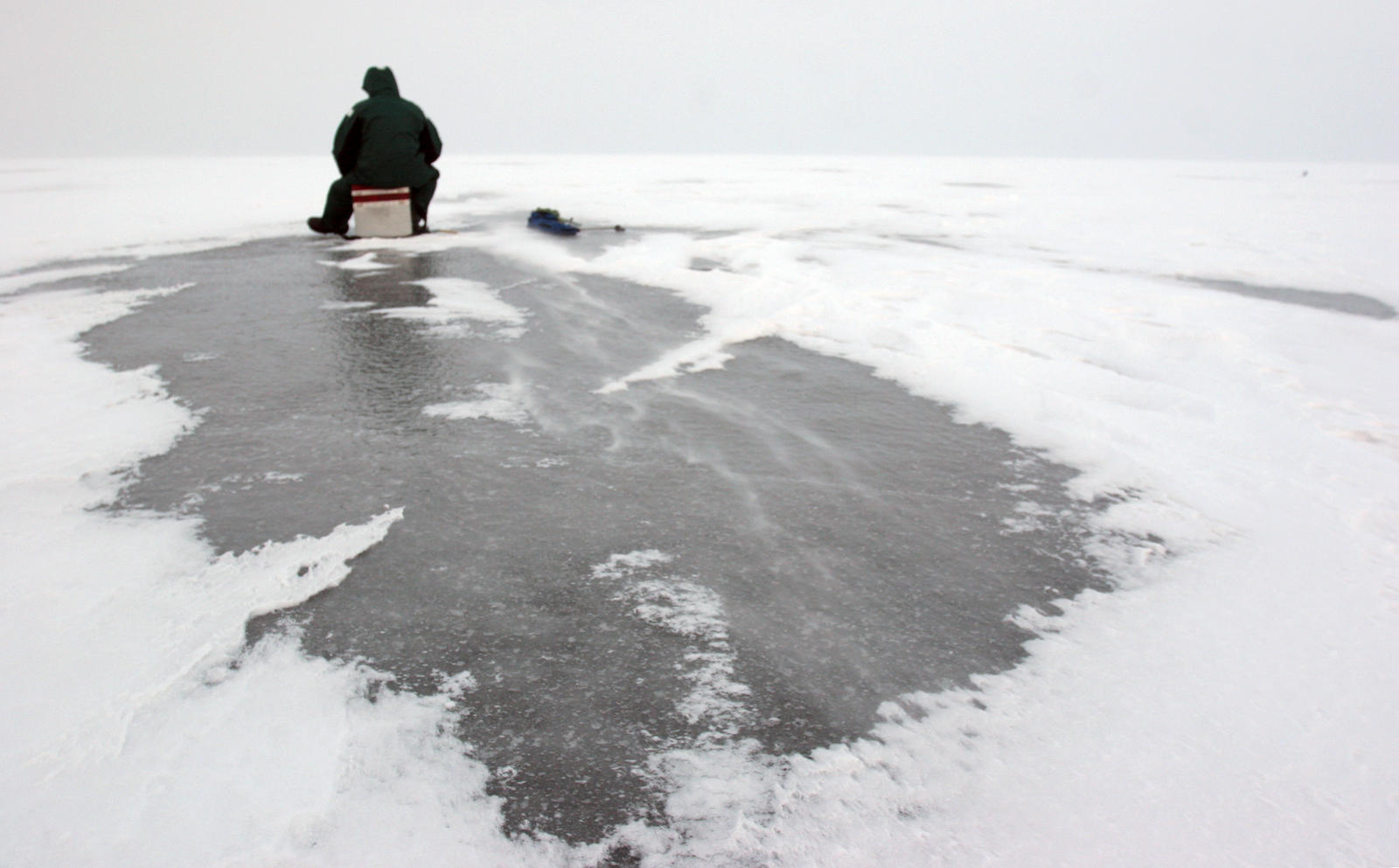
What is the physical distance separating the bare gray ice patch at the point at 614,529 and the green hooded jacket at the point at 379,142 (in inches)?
154

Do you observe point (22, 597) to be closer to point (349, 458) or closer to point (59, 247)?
point (349, 458)

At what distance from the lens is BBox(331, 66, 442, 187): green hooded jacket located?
7871 mm

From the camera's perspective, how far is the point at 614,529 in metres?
2.42

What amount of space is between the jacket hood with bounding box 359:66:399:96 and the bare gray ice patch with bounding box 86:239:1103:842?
4557mm

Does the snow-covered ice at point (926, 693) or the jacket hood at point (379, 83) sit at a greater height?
the jacket hood at point (379, 83)

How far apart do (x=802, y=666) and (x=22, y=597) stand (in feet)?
5.94

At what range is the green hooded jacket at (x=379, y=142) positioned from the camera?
7.87 metres

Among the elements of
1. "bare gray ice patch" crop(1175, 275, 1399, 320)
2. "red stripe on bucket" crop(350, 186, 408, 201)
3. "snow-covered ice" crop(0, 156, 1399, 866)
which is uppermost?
"red stripe on bucket" crop(350, 186, 408, 201)

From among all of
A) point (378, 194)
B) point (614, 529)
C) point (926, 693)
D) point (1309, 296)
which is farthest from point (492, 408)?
point (1309, 296)

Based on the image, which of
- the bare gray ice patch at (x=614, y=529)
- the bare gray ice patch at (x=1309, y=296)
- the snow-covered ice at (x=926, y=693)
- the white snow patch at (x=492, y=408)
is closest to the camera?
the snow-covered ice at (x=926, y=693)

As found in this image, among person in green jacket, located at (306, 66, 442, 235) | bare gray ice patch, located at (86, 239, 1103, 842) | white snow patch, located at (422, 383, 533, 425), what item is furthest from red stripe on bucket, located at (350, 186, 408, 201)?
white snow patch, located at (422, 383, 533, 425)

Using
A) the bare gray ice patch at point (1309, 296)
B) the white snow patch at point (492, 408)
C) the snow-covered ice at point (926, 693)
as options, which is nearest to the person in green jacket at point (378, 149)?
the snow-covered ice at point (926, 693)

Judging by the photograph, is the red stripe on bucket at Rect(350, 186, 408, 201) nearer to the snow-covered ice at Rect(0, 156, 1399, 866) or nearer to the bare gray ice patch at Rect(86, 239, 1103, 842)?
the snow-covered ice at Rect(0, 156, 1399, 866)

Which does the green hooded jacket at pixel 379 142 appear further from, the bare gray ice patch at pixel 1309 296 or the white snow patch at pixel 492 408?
the bare gray ice patch at pixel 1309 296
